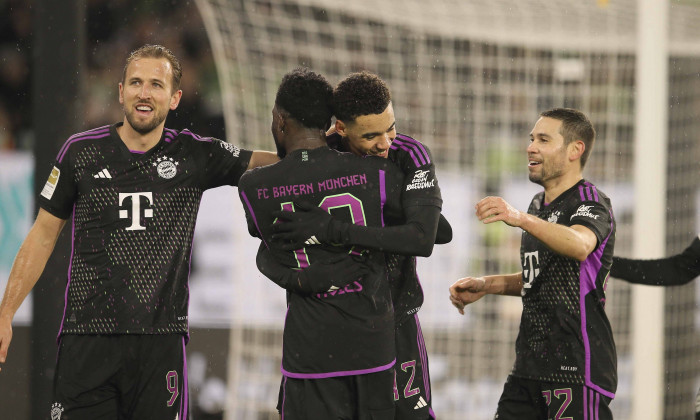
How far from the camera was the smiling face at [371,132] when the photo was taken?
2.78m

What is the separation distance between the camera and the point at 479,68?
A: 606cm

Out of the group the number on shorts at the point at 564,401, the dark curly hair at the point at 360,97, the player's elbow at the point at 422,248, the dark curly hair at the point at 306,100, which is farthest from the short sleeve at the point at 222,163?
the number on shorts at the point at 564,401

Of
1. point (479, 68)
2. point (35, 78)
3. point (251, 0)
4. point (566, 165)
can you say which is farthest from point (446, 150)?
point (35, 78)

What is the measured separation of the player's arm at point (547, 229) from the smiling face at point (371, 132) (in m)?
0.41

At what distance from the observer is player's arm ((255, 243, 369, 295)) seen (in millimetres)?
2717

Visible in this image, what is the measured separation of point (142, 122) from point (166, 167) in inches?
7.7

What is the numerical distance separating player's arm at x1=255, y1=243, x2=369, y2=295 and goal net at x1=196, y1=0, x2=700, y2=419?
3.09 meters

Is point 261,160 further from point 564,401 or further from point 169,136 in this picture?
point 564,401

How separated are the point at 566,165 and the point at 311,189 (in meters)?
1.32

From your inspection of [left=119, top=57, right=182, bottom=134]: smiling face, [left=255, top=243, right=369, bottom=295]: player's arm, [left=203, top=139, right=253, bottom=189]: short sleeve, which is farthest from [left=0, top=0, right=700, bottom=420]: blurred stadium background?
[left=255, top=243, right=369, bottom=295]: player's arm

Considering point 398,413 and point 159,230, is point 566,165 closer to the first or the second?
point 398,413

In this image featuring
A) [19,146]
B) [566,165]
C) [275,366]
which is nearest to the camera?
[566,165]

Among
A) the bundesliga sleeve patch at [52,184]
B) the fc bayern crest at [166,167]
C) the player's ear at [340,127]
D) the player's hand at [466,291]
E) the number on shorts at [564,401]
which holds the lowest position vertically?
the number on shorts at [564,401]

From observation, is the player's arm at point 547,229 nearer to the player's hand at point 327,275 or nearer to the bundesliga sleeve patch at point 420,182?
the bundesliga sleeve patch at point 420,182
